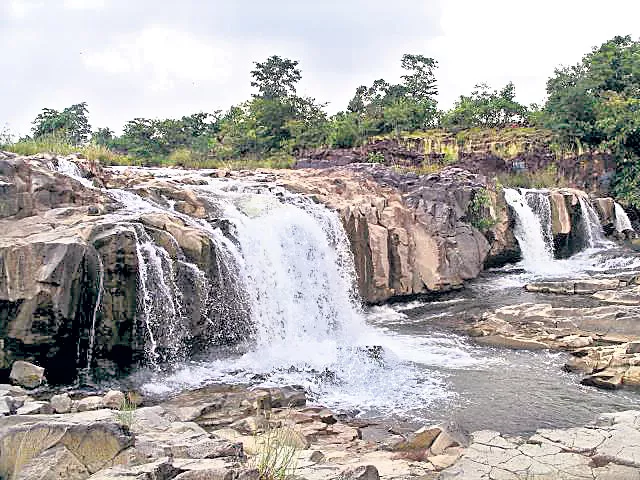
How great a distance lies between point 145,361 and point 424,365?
13.4 feet

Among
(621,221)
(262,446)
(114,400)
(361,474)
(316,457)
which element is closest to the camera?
(361,474)

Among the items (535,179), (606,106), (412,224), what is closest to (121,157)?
(412,224)

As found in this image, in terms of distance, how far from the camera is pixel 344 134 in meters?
25.3

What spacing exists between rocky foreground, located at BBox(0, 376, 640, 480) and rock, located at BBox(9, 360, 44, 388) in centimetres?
31

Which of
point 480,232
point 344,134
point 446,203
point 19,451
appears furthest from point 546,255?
point 19,451

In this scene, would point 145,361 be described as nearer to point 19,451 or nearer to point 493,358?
point 19,451

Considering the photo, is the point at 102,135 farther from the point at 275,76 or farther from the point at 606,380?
the point at 606,380

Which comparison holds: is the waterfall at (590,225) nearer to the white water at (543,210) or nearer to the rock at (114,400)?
the white water at (543,210)

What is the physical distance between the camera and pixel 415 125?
29.4 meters

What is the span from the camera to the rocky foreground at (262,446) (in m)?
3.69

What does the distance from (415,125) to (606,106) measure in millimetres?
8798

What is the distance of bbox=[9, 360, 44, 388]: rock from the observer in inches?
273

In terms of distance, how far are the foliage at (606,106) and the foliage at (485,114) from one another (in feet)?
6.22

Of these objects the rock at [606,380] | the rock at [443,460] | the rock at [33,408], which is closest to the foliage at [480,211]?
the rock at [606,380]
